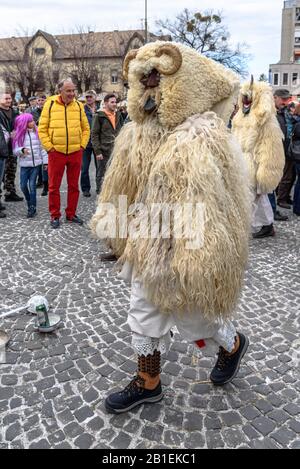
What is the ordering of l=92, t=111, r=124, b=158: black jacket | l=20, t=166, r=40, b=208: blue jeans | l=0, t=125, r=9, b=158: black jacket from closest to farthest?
l=0, t=125, r=9, b=158: black jacket → l=20, t=166, r=40, b=208: blue jeans → l=92, t=111, r=124, b=158: black jacket

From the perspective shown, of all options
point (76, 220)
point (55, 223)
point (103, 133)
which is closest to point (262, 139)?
point (76, 220)

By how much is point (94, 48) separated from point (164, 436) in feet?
152

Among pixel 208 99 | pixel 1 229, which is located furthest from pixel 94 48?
pixel 208 99

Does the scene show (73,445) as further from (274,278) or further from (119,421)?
(274,278)

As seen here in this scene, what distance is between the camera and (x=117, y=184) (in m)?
2.39

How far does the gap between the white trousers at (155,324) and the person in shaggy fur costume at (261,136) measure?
121 inches

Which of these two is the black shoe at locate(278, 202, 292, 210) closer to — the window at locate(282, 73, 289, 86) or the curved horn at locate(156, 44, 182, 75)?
the curved horn at locate(156, 44, 182, 75)

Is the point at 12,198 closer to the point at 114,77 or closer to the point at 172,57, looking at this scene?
the point at 172,57

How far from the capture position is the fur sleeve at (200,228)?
201cm

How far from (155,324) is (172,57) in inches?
55.7

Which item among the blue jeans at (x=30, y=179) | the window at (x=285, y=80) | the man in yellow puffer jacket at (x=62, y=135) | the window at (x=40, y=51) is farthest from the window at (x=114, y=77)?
the man in yellow puffer jacket at (x=62, y=135)

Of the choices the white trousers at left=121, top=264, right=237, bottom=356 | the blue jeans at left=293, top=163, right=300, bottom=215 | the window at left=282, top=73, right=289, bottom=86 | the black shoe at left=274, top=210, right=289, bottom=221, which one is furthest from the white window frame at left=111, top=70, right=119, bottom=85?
the white trousers at left=121, top=264, right=237, bottom=356

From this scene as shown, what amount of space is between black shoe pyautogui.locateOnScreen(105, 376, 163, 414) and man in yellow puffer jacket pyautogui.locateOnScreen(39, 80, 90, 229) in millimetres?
4054

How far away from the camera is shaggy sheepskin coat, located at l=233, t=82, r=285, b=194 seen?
17.2 feet
